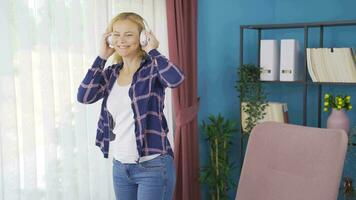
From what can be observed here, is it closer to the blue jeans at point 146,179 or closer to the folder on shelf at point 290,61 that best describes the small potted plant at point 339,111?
the folder on shelf at point 290,61

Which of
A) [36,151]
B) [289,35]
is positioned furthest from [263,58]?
[36,151]

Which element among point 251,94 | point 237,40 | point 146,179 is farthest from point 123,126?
point 237,40

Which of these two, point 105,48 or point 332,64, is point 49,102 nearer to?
point 105,48

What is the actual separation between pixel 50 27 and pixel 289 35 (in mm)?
1629

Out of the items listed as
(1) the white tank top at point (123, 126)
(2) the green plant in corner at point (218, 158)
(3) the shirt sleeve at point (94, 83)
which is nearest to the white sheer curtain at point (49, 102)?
(3) the shirt sleeve at point (94, 83)

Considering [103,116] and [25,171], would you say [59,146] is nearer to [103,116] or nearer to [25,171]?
[25,171]

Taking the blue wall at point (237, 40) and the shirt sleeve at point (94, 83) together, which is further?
the blue wall at point (237, 40)

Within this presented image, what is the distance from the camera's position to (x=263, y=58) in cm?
301

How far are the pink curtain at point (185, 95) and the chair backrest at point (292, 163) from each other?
39.3 inches

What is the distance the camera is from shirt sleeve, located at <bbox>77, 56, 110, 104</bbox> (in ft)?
6.98

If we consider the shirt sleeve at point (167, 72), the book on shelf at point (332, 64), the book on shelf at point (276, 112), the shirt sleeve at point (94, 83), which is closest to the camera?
the shirt sleeve at point (167, 72)

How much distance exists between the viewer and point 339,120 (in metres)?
2.73

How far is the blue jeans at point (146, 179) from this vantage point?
2039 millimetres

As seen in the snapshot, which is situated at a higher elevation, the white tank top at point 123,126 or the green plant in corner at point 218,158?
the white tank top at point 123,126
